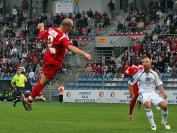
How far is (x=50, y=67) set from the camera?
16234 millimetres

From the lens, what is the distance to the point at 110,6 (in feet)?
186

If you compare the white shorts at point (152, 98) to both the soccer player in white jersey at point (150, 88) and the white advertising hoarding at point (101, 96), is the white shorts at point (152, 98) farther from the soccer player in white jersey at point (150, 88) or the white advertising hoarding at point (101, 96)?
the white advertising hoarding at point (101, 96)

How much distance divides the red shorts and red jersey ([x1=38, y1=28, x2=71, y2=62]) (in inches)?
3.7

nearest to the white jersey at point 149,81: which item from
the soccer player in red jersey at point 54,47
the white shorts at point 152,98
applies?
the white shorts at point 152,98

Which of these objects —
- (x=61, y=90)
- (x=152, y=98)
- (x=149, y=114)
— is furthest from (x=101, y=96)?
(x=149, y=114)

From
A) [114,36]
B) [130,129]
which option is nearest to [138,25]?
[114,36]

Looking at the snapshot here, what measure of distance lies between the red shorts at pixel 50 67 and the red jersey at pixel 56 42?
0.09 m

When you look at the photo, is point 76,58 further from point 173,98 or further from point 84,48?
point 173,98

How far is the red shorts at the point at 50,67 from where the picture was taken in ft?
53.1

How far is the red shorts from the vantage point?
637 inches

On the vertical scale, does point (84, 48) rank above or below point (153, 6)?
below

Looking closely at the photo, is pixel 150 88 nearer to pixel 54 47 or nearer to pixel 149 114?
pixel 149 114

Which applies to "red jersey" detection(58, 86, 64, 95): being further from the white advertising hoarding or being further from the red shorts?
the red shorts

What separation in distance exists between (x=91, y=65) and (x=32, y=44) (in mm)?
8039
